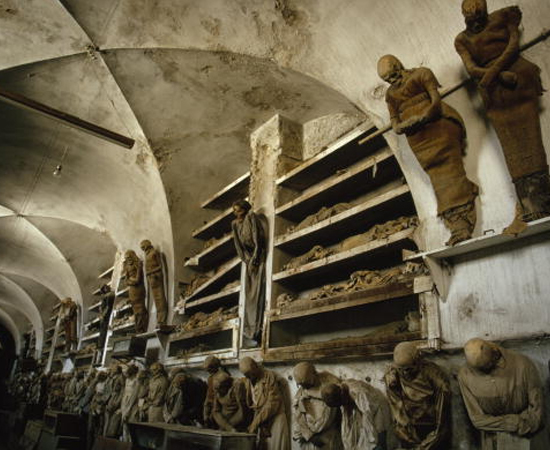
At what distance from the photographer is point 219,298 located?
6.52 meters

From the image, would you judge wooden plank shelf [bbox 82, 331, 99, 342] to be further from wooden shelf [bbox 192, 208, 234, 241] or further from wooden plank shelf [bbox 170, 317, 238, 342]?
wooden shelf [bbox 192, 208, 234, 241]

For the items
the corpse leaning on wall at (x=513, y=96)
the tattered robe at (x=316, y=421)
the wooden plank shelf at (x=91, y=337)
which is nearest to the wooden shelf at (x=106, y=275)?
the wooden plank shelf at (x=91, y=337)

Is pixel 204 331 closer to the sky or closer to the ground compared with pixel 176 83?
closer to the ground

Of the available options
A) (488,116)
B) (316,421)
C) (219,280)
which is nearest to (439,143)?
(488,116)

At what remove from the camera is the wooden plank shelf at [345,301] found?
362 cm

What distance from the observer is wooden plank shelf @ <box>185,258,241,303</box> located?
255 inches

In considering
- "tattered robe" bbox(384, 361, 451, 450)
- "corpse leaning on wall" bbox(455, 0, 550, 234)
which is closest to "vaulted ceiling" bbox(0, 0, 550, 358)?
"corpse leaning on wall" bbox(455, 0, 550, 234)

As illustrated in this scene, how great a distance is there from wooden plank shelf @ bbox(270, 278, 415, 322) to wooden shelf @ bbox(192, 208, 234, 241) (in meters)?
2.55

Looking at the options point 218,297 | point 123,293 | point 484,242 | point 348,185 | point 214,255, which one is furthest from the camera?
point 123,293

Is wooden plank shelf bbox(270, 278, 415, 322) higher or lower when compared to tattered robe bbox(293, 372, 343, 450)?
higher

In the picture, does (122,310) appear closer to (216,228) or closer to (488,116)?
(216,228)

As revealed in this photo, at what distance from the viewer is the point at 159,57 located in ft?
19.5

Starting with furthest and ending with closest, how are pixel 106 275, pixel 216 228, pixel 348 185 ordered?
pixel 106 275 < pixel 216 228 < pixel 348 185

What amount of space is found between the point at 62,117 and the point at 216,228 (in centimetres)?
298
